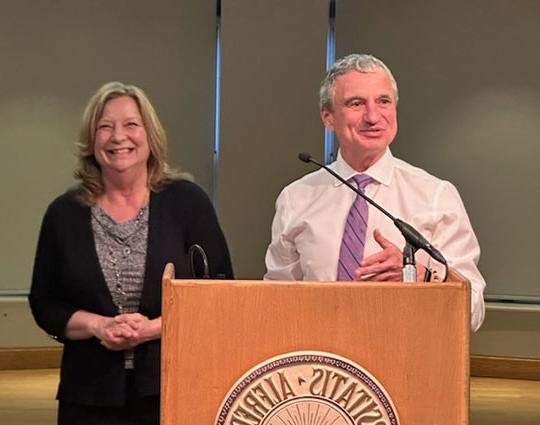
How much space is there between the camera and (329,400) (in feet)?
4.45

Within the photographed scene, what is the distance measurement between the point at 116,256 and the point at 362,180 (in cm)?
64

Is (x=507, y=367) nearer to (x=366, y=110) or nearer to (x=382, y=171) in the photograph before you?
(x=382, y=171)

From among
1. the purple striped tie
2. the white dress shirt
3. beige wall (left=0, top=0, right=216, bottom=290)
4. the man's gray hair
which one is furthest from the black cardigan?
beige wall (left=0, top=0, right=216, bottom=290)

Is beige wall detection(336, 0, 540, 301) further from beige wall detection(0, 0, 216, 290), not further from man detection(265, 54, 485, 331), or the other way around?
man detection(265, 54, 485, 331)

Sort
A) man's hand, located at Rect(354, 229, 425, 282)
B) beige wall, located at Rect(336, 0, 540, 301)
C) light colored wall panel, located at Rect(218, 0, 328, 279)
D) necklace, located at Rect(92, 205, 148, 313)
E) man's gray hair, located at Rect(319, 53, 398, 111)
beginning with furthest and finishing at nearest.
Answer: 1. beige wall, located at Rect(336, 0, 540, 301)
2. light colored wall panel, located at Rect(218, 0, 328, 279)
3. necklace, located at Rect(92, 205, 148, 313)
4. man's gray hair, located at Rect(319, 53, 398, 111)
5. man's hand, located at Rect(354, 229, 425, 282)

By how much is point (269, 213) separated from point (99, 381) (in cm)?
369

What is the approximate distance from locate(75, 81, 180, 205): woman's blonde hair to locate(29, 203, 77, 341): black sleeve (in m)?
0.11

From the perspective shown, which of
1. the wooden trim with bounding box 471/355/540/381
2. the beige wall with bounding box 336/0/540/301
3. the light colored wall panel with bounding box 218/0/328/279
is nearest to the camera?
the light colored wall panel with bounding box 218/0/328/279

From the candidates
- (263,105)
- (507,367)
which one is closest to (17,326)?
(263,105)

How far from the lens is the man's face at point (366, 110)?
6.84ft

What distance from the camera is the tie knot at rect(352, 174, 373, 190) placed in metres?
2.14

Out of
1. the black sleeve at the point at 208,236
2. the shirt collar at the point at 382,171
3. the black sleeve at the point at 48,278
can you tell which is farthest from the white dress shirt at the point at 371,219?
the black sleeve at the point at 48,278

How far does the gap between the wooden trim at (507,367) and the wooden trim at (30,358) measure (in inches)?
112

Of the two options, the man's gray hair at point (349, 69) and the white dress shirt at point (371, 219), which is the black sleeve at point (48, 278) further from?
the man's gray hair at point (349, 69)
